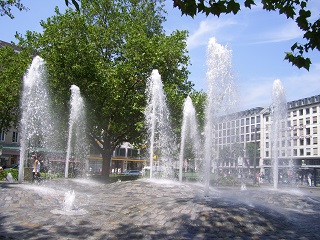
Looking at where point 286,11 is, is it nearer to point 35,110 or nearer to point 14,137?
point 35,110

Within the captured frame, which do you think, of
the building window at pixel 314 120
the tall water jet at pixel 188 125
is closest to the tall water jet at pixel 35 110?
the tall water jet at pixel 188 125

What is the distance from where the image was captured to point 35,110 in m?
21.5

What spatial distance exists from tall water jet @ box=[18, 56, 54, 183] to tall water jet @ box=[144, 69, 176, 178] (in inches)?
265

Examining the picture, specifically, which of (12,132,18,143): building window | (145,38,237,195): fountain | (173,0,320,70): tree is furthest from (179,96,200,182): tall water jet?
(12,132,18,143): building window

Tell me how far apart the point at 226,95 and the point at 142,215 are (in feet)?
45.1

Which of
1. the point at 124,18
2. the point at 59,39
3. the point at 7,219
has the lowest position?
the point at 7,219

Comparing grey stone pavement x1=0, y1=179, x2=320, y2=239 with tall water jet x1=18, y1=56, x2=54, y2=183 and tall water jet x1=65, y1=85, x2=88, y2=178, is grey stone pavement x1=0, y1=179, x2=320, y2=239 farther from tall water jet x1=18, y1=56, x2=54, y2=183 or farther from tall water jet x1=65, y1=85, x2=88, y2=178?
tall water jet x1=65, y1=85, x2=88, y2=178

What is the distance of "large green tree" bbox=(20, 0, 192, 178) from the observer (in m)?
25.1

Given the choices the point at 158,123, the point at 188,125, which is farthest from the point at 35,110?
the point at 188,125

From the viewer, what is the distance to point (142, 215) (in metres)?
8.20

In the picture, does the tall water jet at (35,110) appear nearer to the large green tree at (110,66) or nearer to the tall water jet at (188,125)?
the large green tree at (110,66)

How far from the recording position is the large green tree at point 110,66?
25125 mm

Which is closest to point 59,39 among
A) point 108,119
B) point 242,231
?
point 108,119

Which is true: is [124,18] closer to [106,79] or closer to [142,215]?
[106,79]
